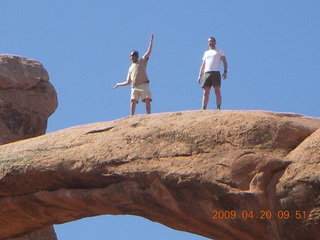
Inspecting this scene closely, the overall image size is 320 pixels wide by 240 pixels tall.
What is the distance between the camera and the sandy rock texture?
64.2 ft

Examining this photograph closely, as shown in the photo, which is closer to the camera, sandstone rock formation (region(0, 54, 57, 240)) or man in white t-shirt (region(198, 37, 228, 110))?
man in white t-shirt (region(198, 37, 228, 110))

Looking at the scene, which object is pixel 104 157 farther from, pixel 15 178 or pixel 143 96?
pixel 143 96

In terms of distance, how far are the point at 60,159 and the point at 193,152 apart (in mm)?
2109

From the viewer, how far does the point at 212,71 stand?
1521cm

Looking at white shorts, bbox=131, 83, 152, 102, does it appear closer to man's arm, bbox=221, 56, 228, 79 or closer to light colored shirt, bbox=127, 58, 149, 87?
light colored shirt, bbox=127, 58, 149, 87

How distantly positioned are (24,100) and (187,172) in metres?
8.33

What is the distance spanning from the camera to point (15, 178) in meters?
13.6

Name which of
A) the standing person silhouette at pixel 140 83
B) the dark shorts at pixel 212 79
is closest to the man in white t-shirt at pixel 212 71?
the dark shorts at pixel 212 79

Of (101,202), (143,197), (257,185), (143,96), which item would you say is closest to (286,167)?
(257,185)

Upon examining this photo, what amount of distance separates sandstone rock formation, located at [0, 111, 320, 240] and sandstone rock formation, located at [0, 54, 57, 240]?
5.64 metres

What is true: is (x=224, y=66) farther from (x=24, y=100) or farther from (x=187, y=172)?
(x=24, y=100)
